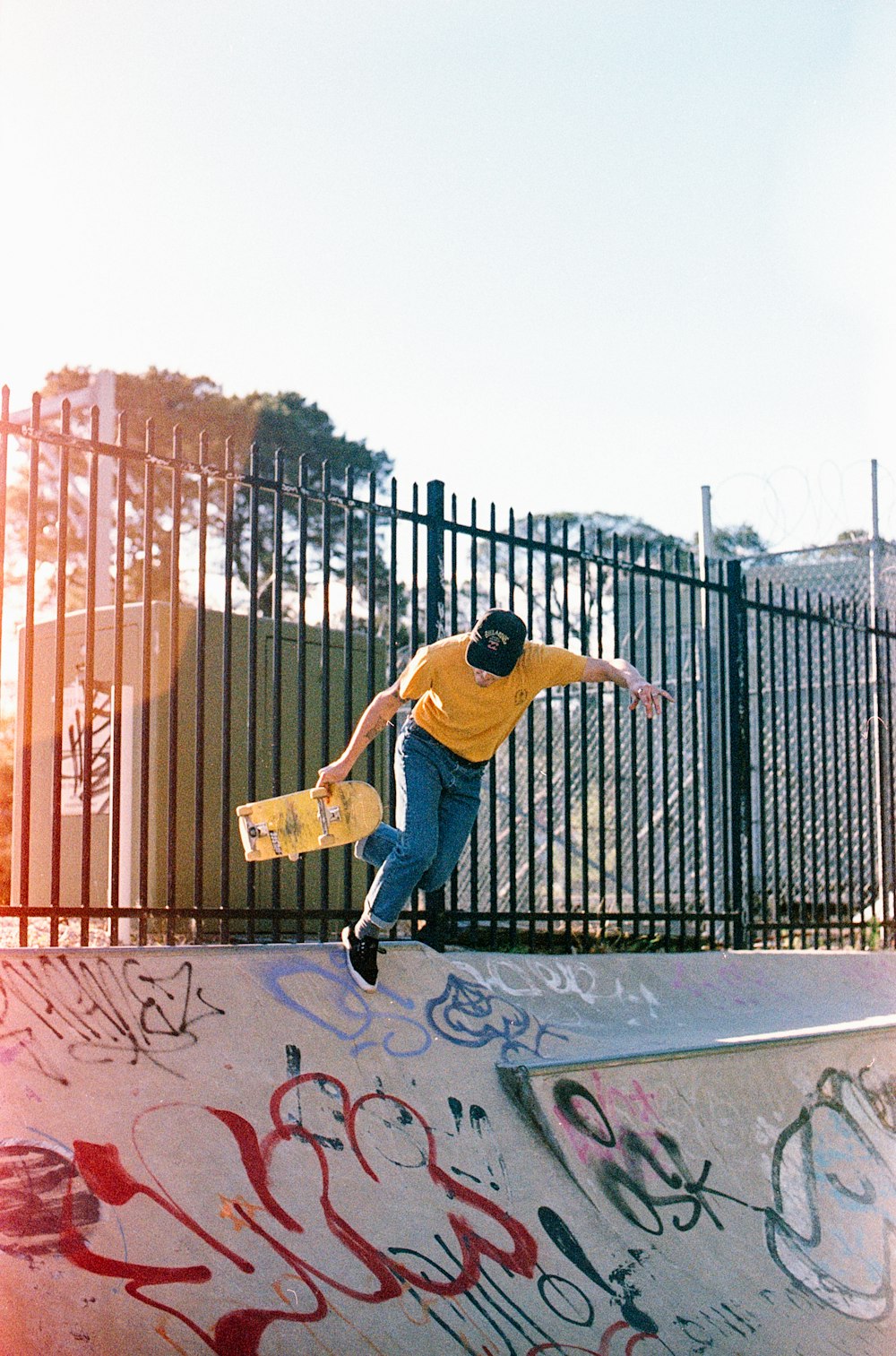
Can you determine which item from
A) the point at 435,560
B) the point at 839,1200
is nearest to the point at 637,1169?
the point at 839,1200

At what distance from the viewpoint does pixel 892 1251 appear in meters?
5.57

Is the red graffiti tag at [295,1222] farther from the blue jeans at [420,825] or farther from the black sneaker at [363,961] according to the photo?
the blue jeans at [420,825]

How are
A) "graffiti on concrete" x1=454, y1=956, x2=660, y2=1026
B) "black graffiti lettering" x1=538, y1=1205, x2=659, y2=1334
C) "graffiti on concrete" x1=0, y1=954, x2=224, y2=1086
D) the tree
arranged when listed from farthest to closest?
1. the tree
2. "graffiti on concrete" x1=454, y1=956, x2=660, y2=1026
3. "black graffiti lettering" x1=538, y1=1205, x2=659, y2=1334
4. "graffiti on concrete" x1=0, y1=954, x2=224, y2=1086

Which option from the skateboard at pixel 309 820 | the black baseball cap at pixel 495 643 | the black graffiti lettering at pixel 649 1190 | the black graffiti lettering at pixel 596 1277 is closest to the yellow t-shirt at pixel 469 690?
the black baseball cap at pixel 495 643

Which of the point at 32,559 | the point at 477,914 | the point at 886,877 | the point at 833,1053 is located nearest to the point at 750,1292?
the point at 833,1053

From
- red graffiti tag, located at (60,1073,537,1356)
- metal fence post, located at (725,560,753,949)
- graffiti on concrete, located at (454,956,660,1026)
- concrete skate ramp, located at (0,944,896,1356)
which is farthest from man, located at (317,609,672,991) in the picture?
metal fence post, located at (725,560,753,949)

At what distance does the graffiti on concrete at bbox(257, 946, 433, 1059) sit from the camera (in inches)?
192

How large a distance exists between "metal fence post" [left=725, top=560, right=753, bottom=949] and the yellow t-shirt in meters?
3.72

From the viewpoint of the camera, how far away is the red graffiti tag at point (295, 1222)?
383 centimetres

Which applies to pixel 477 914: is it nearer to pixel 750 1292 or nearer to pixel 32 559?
pixel 750 1292

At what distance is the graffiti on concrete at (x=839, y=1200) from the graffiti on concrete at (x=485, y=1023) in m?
1.10

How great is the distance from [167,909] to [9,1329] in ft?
6.84

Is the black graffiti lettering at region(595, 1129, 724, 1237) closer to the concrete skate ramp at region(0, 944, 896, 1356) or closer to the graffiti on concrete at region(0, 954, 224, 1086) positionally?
the concrete skate ramp at region(0, 944, 896, 1356)

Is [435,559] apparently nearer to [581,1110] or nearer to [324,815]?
[324,815]
